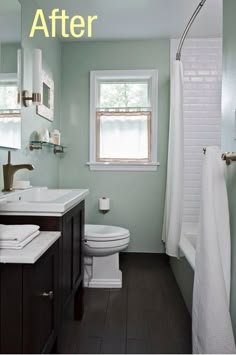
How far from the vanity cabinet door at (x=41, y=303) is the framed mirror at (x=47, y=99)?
5.64 feet

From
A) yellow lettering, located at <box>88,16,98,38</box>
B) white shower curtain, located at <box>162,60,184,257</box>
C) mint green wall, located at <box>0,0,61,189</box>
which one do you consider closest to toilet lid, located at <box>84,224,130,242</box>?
white shower curtain, located at <box>162,60,184,257</box>

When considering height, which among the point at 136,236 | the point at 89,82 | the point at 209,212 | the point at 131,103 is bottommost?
the point at 136,236

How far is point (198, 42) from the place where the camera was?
3.37 meters

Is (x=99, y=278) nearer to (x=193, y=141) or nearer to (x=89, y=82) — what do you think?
(x=193, y=141)

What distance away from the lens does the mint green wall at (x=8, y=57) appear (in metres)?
1.88

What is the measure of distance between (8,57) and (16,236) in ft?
4.45

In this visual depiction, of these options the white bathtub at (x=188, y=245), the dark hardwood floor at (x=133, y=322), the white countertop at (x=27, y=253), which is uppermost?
the white countertop at (x=27, y=253)

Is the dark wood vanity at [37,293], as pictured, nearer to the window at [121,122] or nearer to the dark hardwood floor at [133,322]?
the dark hardwood floor at [133,322]

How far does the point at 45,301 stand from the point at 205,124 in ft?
9.02

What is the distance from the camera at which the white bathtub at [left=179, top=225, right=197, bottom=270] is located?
2.22 m

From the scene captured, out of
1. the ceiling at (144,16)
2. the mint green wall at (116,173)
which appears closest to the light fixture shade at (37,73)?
the ceiling at (144,16)

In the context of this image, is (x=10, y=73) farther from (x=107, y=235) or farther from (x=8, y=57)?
(x=107, y=235)

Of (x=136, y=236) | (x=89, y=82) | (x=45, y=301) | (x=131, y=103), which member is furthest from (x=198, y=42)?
(x=45, y=301)

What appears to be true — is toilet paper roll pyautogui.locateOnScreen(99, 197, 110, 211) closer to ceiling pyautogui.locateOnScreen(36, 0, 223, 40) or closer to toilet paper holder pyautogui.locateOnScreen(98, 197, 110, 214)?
toilet paper holder pyautogui.locateOnScreen(98, 197, 110, 214)
